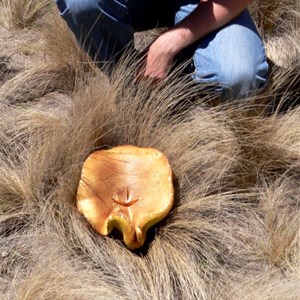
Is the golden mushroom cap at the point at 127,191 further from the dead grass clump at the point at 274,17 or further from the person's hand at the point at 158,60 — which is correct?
the dead grass clump at the point at 274,17

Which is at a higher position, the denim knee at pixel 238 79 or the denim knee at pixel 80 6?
the denim knee at pixel 80 6

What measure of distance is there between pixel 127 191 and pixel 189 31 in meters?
0.56

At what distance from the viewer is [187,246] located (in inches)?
70.0

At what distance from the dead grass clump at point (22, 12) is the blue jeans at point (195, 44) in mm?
648

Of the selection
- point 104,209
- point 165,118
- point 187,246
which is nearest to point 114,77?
point 165,118

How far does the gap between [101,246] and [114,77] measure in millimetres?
576

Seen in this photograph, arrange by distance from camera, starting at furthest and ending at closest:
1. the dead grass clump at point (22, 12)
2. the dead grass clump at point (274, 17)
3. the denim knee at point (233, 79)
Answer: the dead grass clump at point (22, 12), the dead grass clump at point (274, 17), the denim knee at point (233, 79)

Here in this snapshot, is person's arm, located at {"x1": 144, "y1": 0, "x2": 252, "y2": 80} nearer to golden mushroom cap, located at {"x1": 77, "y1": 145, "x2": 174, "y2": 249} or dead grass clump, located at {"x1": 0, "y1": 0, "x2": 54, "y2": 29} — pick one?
golden mushroom cap, located at {"x1": 77, "y1": 145, "x2": 174, "y2": 249}

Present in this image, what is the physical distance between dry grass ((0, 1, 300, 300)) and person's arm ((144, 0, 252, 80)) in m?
0.06

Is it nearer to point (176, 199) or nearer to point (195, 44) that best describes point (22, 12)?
point (195, 44)

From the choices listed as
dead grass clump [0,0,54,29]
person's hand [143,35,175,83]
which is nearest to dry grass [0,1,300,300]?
person's hand [143,35,175,83]

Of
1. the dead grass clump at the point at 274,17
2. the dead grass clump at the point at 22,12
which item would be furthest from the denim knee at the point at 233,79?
the dead grass clump at the point at 22,12

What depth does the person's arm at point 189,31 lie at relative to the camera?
2.05 meters

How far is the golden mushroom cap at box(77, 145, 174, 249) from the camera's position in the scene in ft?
5.80
